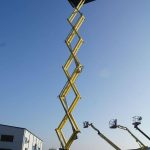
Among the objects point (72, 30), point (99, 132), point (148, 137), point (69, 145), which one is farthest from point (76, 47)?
point (148, 137)

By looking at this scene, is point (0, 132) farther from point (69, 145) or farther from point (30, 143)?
point (69, 145)

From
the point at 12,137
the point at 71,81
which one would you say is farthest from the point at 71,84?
the point at 12,137

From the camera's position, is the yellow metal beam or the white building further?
the white building

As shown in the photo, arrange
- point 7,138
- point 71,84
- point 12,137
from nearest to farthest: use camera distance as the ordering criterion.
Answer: point 71,84 → point 7,138 → point 12,137

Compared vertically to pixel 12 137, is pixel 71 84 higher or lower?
lower

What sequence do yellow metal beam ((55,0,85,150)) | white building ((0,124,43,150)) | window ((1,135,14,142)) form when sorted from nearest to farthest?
yellow metal beam ((55,0,85,150)) < white building ((0,124,43,150)) < window ((1,135,14,142))

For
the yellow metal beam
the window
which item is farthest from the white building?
the yellow metal beam

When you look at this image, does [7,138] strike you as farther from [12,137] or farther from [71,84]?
[71,84]

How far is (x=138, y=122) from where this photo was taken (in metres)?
34.7

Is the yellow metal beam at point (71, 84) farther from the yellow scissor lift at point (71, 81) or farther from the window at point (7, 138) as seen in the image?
the window at point (7, 138)

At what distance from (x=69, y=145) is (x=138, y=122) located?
13.9m

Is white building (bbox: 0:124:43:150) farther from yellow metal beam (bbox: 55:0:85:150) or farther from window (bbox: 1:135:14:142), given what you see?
yellow metal beam (bbox: 55:0:85:150)

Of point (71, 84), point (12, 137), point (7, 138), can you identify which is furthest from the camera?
point (12, 137)

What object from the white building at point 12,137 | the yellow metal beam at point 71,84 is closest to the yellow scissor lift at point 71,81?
the yellow metal beam at point 71,84
